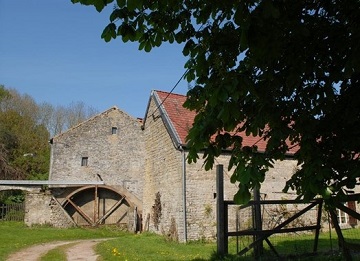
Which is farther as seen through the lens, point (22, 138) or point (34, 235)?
point (22, 138)

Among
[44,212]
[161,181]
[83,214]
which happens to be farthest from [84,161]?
[161,181]

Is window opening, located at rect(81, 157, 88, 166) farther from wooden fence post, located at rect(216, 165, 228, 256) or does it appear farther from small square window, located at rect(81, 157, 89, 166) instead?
wooden fence post, located at rect(216, 165, 228, 256)

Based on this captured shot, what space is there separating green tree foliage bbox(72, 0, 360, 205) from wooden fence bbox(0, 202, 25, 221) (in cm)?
2301

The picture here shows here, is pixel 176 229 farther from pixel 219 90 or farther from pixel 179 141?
pixel 219 90

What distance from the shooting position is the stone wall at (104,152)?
27.6m

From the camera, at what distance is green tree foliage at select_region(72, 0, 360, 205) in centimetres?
339

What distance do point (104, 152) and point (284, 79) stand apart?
26.3 metres

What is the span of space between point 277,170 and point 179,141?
4.76m

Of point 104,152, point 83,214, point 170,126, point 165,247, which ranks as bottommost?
point 165,247

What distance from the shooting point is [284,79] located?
4266 mm

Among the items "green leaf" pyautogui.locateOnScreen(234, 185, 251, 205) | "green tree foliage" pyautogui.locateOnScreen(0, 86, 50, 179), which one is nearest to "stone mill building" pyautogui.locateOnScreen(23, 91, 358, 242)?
"green leaf" pyautogui.locateOnScreen(234, 185, 251, 205)

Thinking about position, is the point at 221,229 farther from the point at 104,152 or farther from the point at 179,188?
the point at 104,152

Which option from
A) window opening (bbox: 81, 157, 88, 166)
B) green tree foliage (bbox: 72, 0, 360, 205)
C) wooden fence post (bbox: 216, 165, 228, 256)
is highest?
window opening (bbox: 81, 157, 88, 166)

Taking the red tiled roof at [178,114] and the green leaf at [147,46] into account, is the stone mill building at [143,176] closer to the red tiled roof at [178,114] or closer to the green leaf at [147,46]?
the red tiled roof at [178,114]
